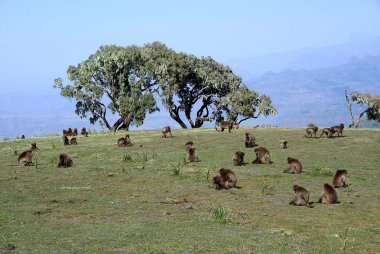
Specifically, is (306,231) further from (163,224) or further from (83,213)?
(83,213)

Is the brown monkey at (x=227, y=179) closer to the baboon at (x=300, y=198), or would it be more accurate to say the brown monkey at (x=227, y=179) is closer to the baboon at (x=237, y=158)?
the baboon at (x=300, y=198)

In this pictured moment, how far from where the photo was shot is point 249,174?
27125mm

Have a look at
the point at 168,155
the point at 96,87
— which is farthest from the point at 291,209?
the point at 96,87

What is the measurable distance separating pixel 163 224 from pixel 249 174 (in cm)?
1194

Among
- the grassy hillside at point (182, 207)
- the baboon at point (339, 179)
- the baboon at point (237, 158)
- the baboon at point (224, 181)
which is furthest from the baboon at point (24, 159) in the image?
the baboon at point (339, 179)

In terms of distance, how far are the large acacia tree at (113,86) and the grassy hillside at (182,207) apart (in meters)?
38.4

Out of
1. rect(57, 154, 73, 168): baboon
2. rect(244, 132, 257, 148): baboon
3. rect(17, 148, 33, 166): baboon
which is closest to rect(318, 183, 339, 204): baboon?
rect(57, 154, 73, 168): baboon

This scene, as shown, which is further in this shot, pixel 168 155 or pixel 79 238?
pixel 168 155

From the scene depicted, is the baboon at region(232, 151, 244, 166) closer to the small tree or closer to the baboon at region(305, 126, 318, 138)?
the baboon at region(305, 126, 318, 138)

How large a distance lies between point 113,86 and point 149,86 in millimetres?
5984

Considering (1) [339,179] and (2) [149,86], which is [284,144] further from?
(2) [149,86]

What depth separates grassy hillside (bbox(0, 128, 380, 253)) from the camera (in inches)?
532

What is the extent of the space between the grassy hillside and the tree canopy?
39.9m

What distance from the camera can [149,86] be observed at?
8056cm
